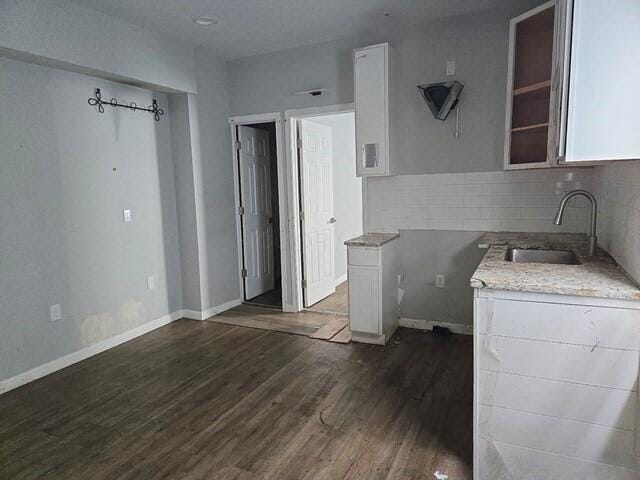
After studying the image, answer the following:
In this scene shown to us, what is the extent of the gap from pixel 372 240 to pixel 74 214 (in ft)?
7.89

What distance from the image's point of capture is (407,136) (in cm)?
378

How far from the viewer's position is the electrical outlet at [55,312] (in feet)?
10.6

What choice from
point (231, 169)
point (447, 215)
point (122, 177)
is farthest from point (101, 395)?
point (447, 215)

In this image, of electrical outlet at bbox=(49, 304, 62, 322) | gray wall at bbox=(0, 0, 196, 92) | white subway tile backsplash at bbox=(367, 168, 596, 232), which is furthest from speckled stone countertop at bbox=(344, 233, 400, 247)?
electrical outlet at bbox=(49, 304, 62, 322)

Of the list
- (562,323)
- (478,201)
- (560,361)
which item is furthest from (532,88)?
(560,361)

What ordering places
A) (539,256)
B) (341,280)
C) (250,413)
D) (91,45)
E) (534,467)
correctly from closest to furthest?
(534,467) → (250,413) → (539,256) → (91,45) → (341,280)

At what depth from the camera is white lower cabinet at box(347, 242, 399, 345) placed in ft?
11.4

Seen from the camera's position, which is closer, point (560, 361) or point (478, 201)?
point (560, 361)

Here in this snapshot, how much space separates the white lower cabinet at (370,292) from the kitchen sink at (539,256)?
3.34 ft

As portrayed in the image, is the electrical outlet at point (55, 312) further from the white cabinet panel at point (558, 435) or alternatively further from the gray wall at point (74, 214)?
the white cabinet panel at point (558, 435)

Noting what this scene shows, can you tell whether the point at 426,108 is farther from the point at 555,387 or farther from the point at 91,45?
the point at 91,45

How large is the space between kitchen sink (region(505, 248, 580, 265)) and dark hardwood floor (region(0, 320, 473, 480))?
89cm

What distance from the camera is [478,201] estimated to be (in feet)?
11.8

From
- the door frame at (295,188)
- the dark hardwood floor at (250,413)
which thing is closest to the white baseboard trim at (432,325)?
the dark hardwood floor at (250,413)
